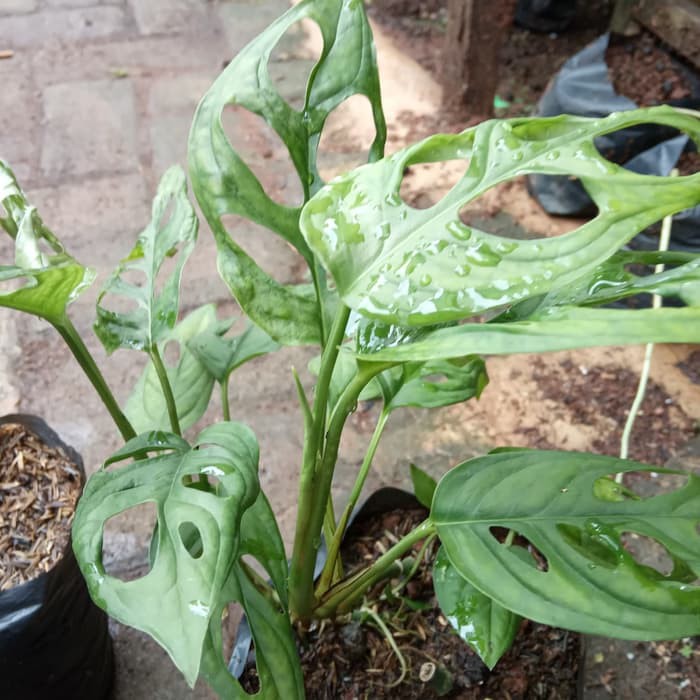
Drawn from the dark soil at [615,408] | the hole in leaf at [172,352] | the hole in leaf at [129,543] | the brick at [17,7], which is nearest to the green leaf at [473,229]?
the hole in leaf at [129,543]

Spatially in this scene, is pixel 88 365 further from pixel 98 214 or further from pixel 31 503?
pixel 98 214

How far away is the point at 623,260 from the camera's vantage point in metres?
0.71

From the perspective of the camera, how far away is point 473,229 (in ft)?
1.92

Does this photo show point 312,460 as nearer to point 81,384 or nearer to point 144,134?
point 81,384

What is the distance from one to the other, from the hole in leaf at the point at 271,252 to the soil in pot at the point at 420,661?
952 mm

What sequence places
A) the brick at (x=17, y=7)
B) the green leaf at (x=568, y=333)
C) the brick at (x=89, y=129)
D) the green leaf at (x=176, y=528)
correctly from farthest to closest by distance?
the brick at (x=17, y=7) < the brick at (x=89, y=129) < the green leaf at (x=176, y=528) < the green leaf at (x=568, y=333)

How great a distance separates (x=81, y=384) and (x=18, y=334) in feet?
0.73

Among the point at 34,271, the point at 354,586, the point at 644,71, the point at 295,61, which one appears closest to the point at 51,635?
the point at 354,586

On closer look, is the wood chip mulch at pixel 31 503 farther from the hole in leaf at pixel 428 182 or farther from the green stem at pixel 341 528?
the hole in leaf at pixel 428 182

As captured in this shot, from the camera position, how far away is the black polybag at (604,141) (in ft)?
5.60

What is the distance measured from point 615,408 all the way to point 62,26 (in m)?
2.28

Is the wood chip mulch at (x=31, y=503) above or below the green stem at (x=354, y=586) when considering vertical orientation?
above

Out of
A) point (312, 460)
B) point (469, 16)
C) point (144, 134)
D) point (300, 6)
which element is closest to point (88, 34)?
point (144, 134)

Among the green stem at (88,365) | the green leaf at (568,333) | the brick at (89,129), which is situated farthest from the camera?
the brick at (89,129)
